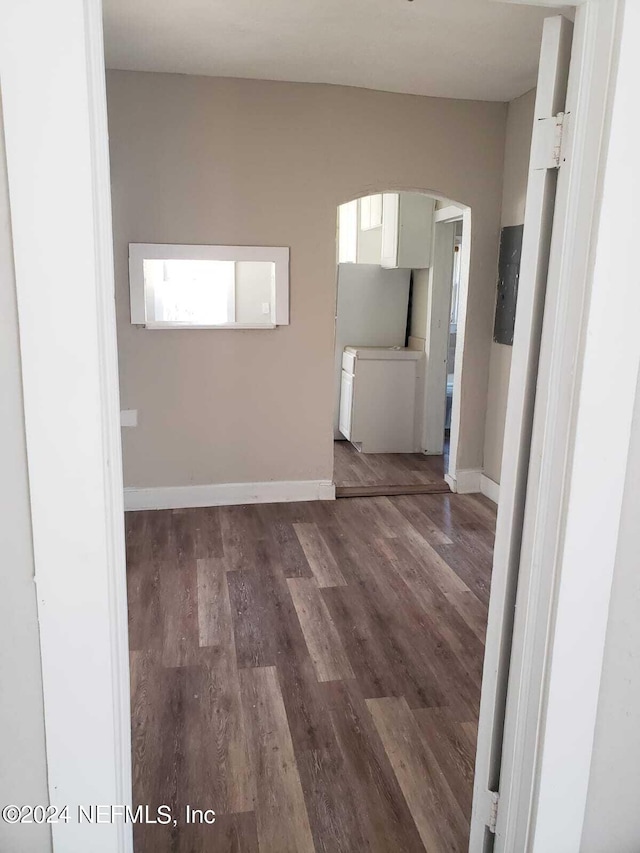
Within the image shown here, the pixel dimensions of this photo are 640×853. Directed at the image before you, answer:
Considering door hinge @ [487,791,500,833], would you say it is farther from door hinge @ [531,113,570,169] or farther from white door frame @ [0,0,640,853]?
door hinge @ [531,113,570,169]

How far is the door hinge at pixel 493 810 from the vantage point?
5.26ft

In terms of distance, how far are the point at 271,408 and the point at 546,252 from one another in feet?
10.6

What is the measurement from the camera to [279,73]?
4.00 metres

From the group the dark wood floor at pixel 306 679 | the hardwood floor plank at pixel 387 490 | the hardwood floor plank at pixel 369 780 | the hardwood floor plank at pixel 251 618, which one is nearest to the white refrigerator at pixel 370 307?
the hardwood floor plank at pixel 387 490

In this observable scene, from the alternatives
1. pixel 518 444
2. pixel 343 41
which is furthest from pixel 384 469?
pixel 518 444

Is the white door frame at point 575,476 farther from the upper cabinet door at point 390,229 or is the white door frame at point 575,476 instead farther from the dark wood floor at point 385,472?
the upper cabinet door at point 390,229

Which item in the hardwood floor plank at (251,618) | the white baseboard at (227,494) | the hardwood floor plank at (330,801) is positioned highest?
the white baseboard at (227,494)

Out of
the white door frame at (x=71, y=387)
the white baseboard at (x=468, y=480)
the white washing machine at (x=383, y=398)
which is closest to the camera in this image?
the white door frame at (x=71, y=387)

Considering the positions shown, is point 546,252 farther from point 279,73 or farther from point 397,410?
point 397,410

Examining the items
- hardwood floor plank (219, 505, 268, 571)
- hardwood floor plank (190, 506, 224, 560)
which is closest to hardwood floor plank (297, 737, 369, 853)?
hardwood floor plank (219, 505, 268, 571)

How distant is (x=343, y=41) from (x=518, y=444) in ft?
9.37

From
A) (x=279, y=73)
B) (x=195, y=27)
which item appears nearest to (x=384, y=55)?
Result: (x=279, y=73)

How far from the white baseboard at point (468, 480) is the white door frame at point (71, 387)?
157 inches

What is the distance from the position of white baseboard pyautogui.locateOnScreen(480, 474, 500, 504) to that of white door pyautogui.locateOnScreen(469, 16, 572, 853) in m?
3.19
